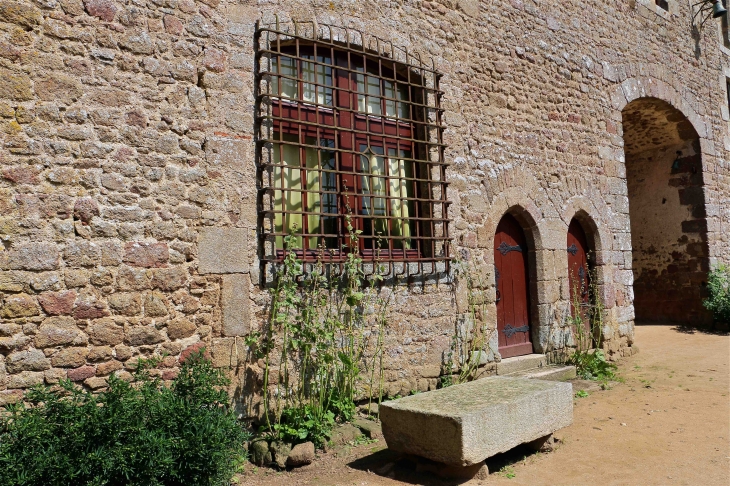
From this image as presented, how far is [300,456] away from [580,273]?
4610mm

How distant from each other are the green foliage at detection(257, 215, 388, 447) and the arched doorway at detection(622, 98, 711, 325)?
5954 millimetres

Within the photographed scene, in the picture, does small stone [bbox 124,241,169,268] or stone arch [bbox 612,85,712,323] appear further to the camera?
stone arch [bbox 612,85,712,323]

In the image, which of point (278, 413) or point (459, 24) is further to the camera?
point (459, 24)

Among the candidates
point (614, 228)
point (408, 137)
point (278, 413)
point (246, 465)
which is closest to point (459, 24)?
point (408, 137)

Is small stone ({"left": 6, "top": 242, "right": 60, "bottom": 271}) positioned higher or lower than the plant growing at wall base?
higher

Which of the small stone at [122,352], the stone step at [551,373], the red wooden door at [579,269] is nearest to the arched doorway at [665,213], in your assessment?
the red wooden door at [579,269]

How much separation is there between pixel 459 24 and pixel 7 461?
515 centimetres

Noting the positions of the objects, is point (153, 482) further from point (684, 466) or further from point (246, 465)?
point (684, 466)

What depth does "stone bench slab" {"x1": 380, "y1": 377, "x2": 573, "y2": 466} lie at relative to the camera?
3237 millimetres

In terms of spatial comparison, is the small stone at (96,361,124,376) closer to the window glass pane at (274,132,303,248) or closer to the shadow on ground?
the window glass pane at (274,132,303,248)

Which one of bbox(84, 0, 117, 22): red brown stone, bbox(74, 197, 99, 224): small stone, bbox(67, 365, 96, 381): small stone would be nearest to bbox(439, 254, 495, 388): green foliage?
bbox(67, 365, 96, 381): small stone

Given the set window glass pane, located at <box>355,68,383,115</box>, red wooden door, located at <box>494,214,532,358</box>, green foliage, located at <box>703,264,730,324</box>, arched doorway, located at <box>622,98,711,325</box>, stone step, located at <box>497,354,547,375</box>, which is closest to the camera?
window glass pane, located at <box>355,68,383,115</box>

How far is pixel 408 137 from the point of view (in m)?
5.23

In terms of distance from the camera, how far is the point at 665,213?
9.48m
